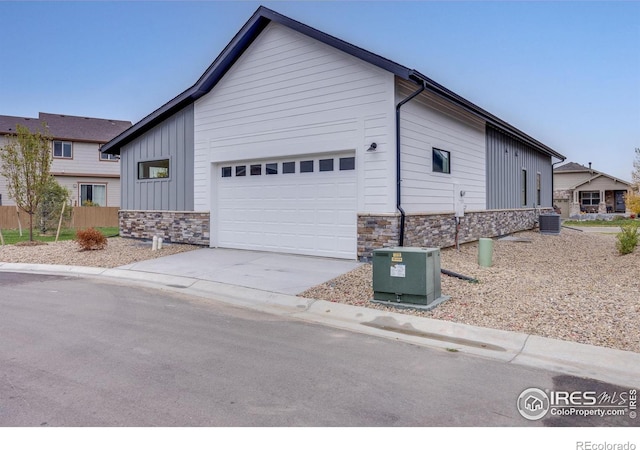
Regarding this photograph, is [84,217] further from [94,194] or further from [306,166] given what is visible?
[306,166]

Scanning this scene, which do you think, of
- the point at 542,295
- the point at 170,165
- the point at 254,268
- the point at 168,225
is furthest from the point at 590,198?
the point at 254,268

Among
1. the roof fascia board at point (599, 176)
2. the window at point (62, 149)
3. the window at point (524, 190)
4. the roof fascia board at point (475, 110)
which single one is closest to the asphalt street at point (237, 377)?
the roof fascia board at point (475, 110)

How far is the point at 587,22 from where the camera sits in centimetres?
1152

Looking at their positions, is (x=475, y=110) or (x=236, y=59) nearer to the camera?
(x=236, y=59)

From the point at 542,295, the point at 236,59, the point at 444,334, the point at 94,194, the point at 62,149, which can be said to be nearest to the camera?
the point at 444,334

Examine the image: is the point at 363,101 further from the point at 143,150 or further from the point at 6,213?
the point at 6,213

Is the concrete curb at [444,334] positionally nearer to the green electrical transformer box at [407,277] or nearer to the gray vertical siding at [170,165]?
the green electrical transformer box at [407,277]

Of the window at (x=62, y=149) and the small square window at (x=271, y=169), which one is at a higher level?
the window at (x=62, y=149)

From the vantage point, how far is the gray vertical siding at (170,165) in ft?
45.3

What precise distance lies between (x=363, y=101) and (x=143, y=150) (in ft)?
28.0

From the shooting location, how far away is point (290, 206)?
11648 millimetres

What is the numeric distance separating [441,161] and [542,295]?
19.6 ft

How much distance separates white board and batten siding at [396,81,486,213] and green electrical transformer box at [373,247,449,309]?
3.65 metres

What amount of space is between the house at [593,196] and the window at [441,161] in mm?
33931
